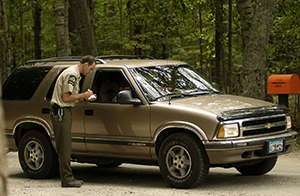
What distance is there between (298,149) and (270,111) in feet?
15.9

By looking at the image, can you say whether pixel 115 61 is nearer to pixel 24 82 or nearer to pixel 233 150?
pixel 24 82

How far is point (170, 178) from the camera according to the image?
665 cm

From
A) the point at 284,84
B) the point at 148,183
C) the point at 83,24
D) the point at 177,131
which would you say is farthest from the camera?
the point at 83,24

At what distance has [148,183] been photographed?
749cm

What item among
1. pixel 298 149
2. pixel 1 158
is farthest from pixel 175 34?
pixel 1 158

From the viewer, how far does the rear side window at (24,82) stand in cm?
838

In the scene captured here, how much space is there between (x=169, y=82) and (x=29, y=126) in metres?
2.69

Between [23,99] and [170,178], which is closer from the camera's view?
[170,178]

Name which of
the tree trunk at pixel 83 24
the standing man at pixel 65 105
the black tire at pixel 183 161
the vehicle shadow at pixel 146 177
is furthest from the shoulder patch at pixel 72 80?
the tree trunk at pixel 83 24

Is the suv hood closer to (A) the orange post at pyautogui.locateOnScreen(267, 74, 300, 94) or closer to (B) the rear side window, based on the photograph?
(B) the rear side window

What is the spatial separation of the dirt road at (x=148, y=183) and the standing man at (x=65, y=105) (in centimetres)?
33

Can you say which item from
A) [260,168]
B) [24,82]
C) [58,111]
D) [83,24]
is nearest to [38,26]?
[83,24]

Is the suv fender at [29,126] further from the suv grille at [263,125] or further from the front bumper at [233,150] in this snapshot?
the suv grille at [263,125]

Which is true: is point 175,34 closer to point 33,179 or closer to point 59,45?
point 59,45
